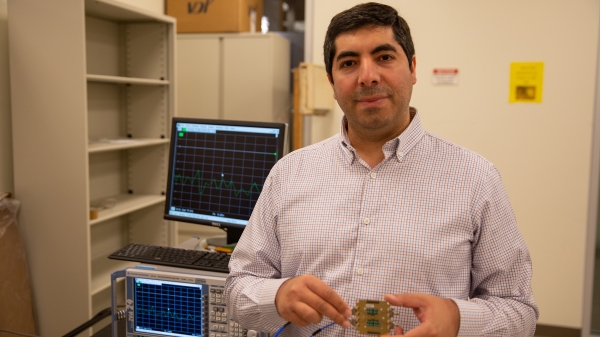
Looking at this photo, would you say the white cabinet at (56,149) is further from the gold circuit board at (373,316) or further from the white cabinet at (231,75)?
the gold circuit board at (373,316)

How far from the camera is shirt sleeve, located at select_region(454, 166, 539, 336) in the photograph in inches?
45.8

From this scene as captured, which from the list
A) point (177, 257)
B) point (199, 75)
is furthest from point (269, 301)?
point (199, 75)

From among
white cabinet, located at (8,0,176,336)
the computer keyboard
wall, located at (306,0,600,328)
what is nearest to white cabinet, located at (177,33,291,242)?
white cabinet, located at (8,0,176,336)

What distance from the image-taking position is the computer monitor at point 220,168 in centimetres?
189

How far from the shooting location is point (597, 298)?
328 centimetres

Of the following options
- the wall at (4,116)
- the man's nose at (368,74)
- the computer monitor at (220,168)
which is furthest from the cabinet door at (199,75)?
the man's nose at (368,74)

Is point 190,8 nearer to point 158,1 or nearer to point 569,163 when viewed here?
point 158,1

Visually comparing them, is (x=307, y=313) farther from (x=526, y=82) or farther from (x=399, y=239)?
(x=526, y=82)

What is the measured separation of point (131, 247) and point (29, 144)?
0.90 meters

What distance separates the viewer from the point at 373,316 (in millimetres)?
1097

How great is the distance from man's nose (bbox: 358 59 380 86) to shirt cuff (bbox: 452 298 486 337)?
20.7 inches

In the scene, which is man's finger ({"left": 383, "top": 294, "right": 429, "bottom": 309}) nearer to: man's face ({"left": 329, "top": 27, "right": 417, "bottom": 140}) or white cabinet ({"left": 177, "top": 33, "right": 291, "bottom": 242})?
man's face ({"left": 329, "top": 27, "right": 417, "bottom": 140})

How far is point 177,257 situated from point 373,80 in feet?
3.05

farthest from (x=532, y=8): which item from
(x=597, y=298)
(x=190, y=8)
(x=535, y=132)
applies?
(x=190, y=8)
